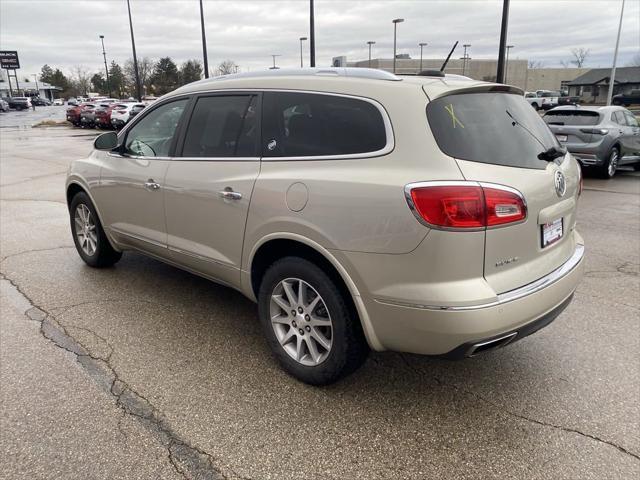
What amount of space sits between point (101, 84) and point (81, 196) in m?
123

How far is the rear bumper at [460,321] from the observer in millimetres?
2428

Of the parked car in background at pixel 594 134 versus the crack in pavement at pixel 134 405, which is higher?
the parked car in background at pixel 594 134

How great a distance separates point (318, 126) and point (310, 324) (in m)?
1.16

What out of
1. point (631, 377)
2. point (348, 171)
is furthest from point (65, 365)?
point (631, 377)

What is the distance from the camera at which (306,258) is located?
298 centimetres

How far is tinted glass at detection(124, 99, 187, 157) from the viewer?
4039 mm

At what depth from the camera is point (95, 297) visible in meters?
4.53

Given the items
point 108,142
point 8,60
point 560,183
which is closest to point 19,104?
point 8,60

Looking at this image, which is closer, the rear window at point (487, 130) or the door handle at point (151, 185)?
the rear window at point (487, 130)

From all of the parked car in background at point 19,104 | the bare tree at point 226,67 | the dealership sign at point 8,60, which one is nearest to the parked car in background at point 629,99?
the bare tree at point 226,67

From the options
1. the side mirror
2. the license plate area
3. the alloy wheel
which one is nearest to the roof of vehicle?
the license plate area

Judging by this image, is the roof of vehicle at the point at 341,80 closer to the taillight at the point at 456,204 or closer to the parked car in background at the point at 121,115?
the taillight at the point at 456,204

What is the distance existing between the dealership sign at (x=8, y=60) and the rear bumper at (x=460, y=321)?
100.0m

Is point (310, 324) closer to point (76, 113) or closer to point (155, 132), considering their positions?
point (155, 132)
